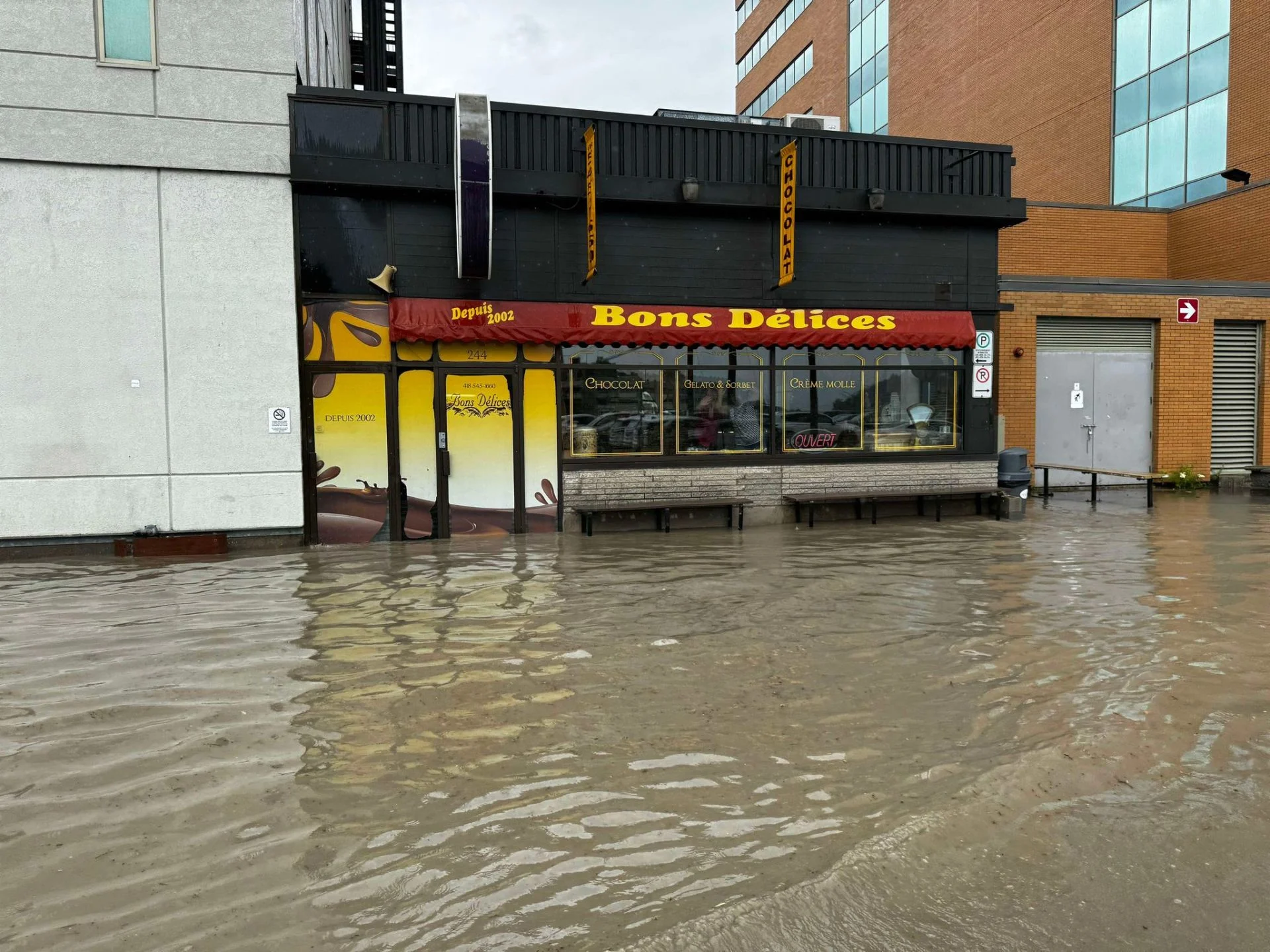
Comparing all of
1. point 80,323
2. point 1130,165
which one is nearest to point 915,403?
point 80,323

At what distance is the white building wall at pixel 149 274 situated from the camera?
10164 mm

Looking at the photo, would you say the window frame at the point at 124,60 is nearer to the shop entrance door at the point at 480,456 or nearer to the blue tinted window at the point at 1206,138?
the shop entrance door at the point at 480,456

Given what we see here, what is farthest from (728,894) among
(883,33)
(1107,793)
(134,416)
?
(883,33)

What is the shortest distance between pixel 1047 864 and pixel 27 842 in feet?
12.7

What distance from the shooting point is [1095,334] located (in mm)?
17641

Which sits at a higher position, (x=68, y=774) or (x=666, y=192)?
(x=666, y=192)

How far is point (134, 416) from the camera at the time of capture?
34.9 feet

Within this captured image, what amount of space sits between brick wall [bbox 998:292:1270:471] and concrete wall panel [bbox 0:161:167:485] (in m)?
14.0

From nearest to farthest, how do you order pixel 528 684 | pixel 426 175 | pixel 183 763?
1. pixel 183 763
2. pixel 528 684
3. pixel 426 175

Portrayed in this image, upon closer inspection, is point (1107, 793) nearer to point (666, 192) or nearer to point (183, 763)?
point (183, 763)

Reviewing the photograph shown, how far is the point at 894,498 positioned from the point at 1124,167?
17.4 metres

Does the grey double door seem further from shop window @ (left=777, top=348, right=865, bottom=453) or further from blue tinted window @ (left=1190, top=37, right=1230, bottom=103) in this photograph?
blue tinted window @ (left=1190, top=37, right=1230, bottom=103)

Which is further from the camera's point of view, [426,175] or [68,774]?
[426,175]

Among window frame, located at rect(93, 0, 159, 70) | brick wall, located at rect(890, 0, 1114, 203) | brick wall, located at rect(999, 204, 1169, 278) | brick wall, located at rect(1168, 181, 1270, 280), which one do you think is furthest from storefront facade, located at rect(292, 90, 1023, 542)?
brick wall, located at rect(890, 0, 1114, 203)
